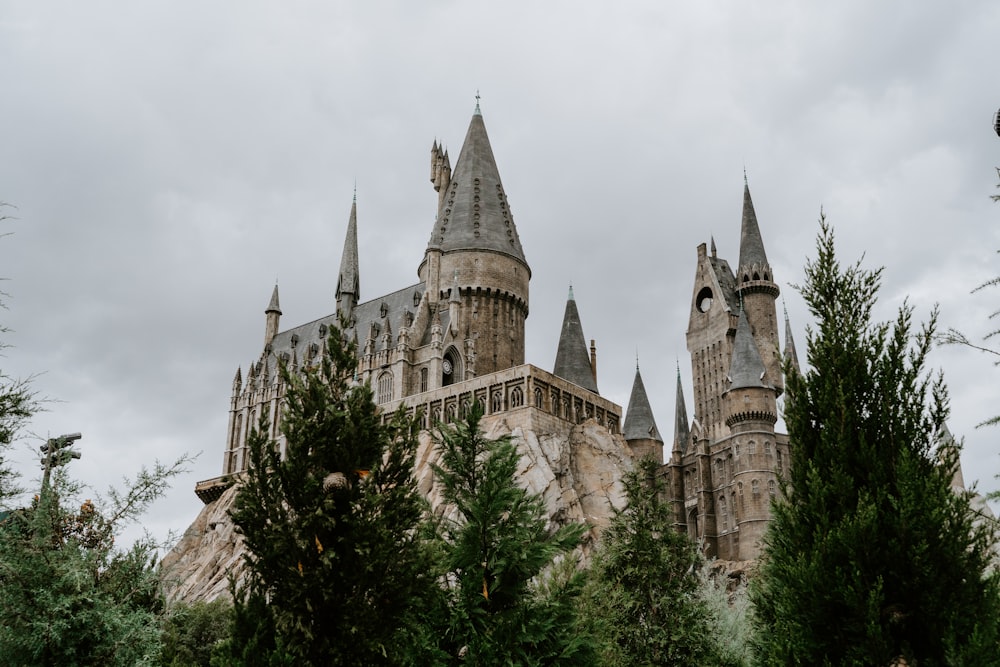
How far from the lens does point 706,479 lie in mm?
70000

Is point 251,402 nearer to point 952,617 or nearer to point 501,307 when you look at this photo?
point 501,307

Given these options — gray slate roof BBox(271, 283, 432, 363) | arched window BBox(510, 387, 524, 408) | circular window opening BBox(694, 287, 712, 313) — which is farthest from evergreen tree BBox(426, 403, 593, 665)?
circular window opening BBox(694, 287, 712, 313)

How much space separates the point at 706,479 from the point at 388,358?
2568cm

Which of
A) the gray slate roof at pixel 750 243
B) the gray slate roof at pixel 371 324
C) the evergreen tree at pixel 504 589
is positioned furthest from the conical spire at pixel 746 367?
the evergreen tree at pixel 504 589

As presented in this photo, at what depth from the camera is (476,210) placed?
73.0 m

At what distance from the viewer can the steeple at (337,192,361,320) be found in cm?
7978

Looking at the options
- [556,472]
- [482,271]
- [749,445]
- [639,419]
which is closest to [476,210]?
[482,271]

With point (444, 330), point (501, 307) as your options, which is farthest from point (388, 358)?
point (501, 307)

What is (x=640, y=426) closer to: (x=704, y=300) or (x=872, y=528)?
(x=704, y=300)

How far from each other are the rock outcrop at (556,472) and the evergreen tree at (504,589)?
96.1ft

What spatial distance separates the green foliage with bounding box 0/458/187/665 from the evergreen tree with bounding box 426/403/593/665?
510cm

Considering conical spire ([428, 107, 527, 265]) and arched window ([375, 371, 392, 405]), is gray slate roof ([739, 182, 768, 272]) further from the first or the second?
arched window ([375, 371, 392, 405])

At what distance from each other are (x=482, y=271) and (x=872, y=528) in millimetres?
59715

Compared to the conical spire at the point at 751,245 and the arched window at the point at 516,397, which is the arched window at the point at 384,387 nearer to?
the arched window at the point at 516,397
